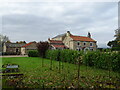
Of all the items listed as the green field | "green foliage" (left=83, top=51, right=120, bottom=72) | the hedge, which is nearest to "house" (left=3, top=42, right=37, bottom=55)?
the hedge

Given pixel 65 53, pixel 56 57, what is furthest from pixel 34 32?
pixel 65 53

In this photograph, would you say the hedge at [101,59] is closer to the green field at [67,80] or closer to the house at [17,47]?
the green field at [67,80]

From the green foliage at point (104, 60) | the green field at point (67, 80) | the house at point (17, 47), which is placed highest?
the house at point (17, 47)

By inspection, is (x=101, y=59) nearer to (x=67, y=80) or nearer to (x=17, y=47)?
(x=67, y=80)

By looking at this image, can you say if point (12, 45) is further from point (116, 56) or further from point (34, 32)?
point (116, 56)

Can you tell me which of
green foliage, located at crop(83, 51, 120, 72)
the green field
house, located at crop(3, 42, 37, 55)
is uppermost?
house, located at crop(3, 42, 37, 55)

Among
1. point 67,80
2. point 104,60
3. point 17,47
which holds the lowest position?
point 67,80

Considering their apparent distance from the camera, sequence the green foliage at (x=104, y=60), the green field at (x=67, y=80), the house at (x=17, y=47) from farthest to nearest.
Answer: the house at (x=17, y=47) < the green foliage at (x=104, y=60) < the green field at (x=67, y=80)

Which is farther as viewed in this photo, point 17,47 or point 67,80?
point 17,47

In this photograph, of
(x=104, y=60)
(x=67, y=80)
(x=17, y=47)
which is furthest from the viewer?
(x=17, y=47)

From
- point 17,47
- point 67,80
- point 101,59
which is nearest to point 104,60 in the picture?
point 101,59

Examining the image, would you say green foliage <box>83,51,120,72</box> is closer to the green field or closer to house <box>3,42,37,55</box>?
the green field

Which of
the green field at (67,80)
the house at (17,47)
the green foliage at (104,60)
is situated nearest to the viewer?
the green field at (67,80)

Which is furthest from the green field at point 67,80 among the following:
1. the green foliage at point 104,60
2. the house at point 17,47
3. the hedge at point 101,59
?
the house at point 17,47
